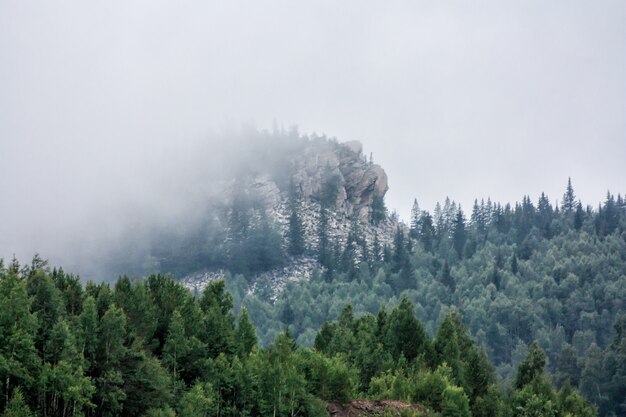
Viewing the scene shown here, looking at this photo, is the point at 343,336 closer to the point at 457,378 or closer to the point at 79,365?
the point at 457,378

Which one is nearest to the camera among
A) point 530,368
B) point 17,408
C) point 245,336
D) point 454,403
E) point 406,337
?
point 17,408

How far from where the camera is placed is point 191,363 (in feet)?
334

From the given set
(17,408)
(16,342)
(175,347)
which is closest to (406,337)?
(175,347)

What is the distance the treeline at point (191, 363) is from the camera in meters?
80.1

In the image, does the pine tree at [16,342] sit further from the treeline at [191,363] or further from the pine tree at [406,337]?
the pine tree at [406,337]

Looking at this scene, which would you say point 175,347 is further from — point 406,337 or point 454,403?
point 406,337

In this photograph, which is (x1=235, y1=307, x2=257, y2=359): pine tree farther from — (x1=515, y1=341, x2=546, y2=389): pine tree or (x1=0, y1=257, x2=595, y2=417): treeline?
(x1=515, y1=341, x2=546, y2=389): pine tree

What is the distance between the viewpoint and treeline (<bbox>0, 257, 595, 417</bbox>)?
263 ft

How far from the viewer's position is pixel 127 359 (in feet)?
295

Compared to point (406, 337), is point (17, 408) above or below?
below

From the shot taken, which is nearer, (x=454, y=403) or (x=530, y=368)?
(x=454, y=403)

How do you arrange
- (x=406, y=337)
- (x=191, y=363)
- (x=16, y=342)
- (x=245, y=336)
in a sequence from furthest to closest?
(x=406, y=337), (x=245, y=336), (x=191, y=363), (x=16, y=342)

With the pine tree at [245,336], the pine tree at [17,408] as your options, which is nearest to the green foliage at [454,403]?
the pine tree at [245,336]

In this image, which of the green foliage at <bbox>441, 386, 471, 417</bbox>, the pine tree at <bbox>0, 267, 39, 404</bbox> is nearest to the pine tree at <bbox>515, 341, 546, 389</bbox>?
the green foliage at <bbox>441, 386, 471, 417</bbox>
